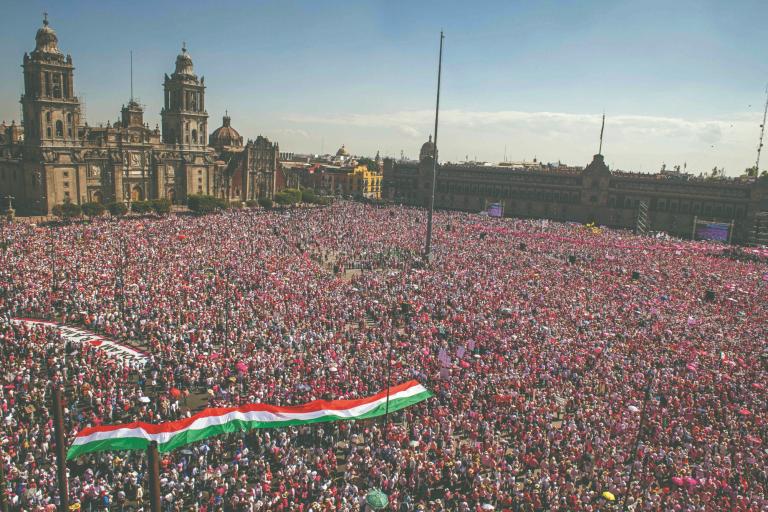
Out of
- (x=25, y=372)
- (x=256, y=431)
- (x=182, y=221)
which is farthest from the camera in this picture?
(x=182, y=221)

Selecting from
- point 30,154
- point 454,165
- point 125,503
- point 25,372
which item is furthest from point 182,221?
point 454,165

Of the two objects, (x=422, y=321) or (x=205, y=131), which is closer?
(x=422, y=321)

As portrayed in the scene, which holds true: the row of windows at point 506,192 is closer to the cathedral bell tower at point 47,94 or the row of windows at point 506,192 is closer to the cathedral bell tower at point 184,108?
the cathedral bell tower at point 184,108

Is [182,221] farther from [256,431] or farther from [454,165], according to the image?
[454,165]

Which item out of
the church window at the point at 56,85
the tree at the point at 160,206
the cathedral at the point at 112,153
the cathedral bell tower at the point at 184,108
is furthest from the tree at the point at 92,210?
the cathedral bell tower at the point at 184,108

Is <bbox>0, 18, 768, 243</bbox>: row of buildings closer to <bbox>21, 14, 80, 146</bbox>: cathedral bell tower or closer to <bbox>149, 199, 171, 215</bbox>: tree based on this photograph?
<bbox>21, 14, 80, 146</bbox>: cathedral bell tower

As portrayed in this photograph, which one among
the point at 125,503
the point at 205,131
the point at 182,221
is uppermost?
the point at 205,131
